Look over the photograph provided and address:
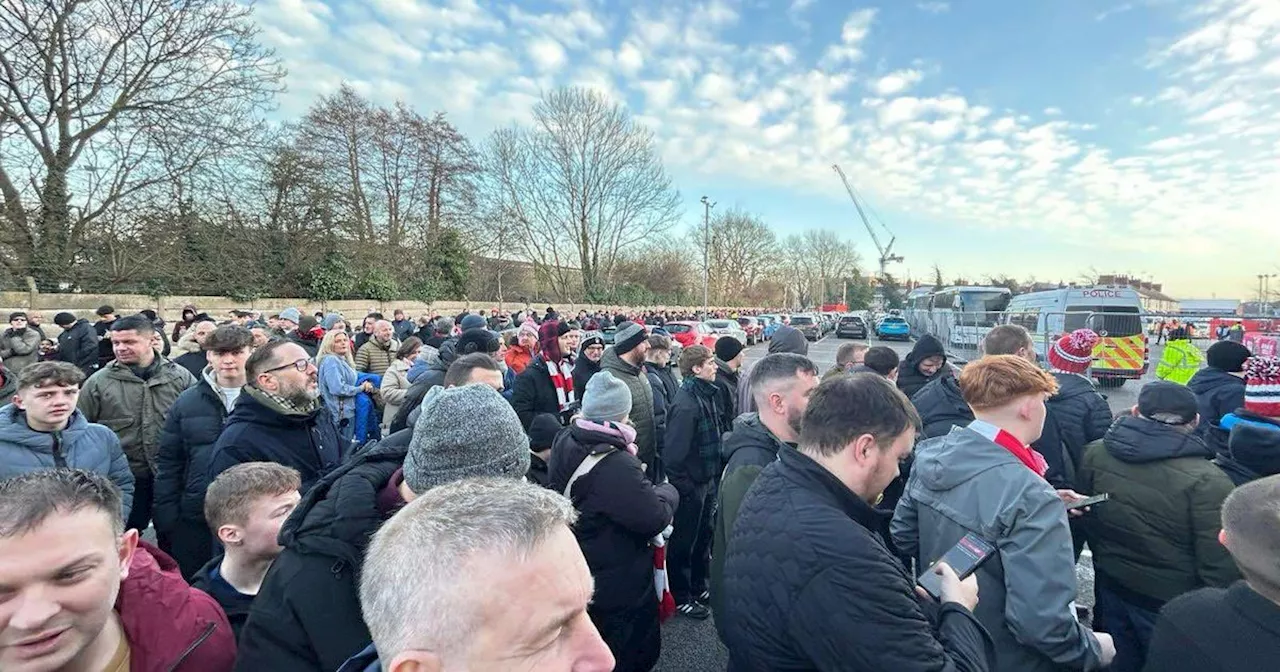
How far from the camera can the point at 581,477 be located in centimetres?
257

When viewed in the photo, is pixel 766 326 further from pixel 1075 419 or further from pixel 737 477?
pixel 737 477

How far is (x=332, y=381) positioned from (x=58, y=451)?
2.48 m

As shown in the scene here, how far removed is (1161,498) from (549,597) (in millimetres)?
2909

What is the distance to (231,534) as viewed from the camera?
2121 millimetres

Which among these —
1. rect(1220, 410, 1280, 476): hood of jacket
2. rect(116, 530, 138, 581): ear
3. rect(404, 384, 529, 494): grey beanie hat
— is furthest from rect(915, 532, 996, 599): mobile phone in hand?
rect(116, 530, 138, 581): ear

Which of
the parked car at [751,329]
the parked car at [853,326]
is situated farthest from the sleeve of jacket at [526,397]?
the parked car at [853,326]

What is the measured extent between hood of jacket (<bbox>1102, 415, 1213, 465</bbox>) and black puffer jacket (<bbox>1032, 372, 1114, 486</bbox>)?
2.01ft

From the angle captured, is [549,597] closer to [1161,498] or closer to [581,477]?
[581,477]

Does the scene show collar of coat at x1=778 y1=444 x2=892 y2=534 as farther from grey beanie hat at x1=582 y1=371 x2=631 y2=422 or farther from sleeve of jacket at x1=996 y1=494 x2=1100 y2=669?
grey beanie hat at x1=582 y1=371 x2=631 y2=422

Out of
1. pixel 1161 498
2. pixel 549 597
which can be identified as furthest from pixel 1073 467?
pixel 549 597

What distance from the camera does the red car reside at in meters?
18.8

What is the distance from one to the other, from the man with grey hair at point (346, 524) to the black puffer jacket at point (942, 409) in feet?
8.98

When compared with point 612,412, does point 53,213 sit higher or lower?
higher

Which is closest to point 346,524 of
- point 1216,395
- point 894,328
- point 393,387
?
point 393,387
